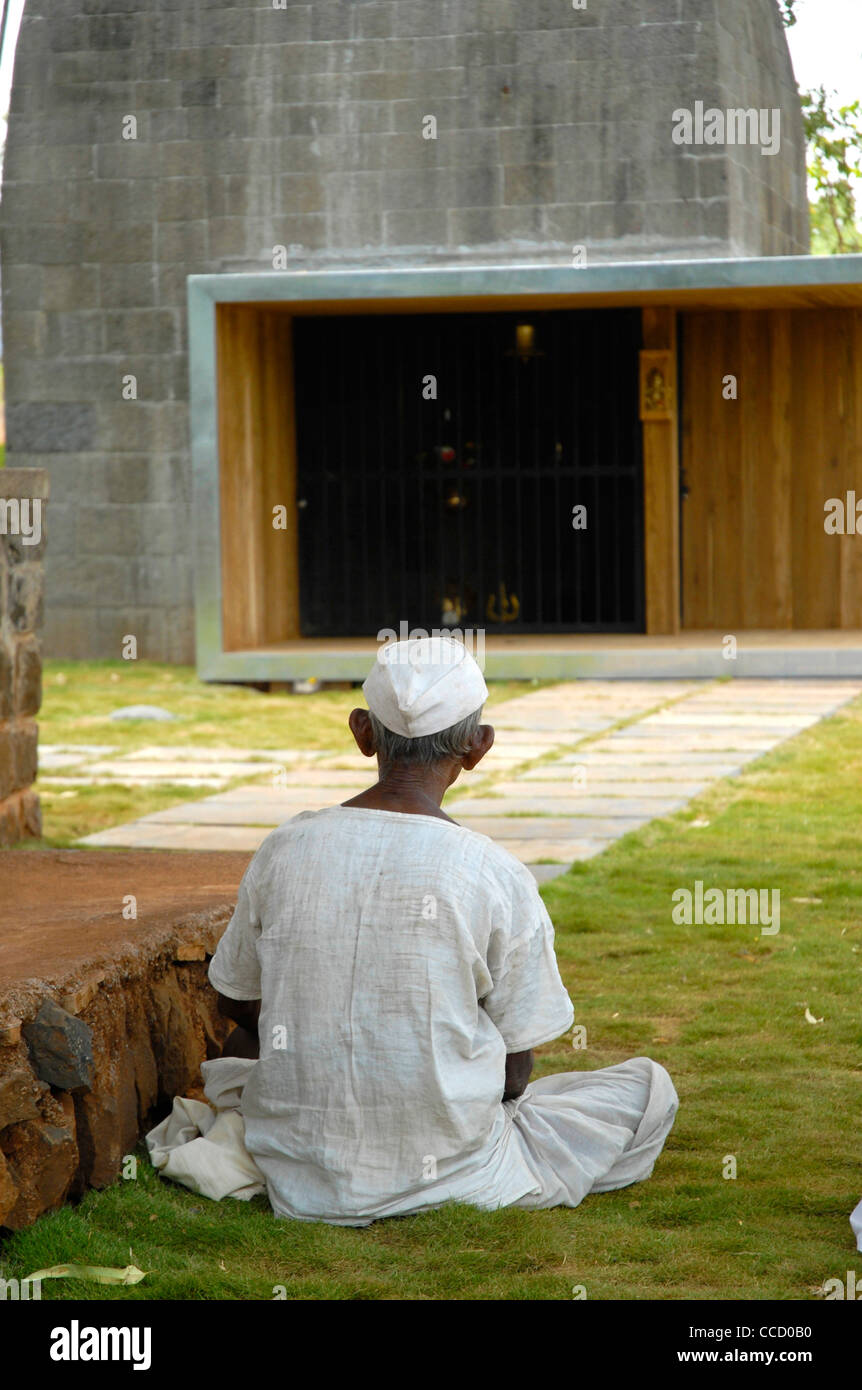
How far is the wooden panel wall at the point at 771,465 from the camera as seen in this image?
1266cm

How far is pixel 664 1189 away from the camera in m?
3.30

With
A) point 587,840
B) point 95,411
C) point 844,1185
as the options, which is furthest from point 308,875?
point 95,411

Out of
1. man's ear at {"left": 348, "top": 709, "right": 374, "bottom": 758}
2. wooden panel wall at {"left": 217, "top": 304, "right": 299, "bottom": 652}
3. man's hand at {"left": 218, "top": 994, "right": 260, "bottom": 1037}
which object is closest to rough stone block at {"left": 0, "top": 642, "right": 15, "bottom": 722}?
man's hand at {"left": 218, "top": 994, "right": 260, "bottom": 1037}

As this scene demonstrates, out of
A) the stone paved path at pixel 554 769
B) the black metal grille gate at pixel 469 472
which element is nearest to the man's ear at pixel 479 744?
the stone paved path at pixel 554 769

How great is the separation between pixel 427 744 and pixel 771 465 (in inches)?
406

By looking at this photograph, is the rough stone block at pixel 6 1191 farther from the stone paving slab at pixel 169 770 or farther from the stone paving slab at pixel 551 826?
the stone paving slab at pixel 169 770

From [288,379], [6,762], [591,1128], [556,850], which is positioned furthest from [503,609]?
[591,1128]

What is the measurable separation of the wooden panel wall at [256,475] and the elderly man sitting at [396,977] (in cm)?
845

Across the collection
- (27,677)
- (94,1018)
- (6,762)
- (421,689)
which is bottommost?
(94,1018)

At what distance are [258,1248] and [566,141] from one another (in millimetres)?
10052

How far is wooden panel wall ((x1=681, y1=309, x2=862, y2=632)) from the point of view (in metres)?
12.7

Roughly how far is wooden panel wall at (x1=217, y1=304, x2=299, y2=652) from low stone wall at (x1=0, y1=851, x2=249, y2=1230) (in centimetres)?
737

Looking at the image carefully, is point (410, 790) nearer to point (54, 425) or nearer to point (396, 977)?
point (396, 977)

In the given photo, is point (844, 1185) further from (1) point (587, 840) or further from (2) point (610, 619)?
(2) point (610, 619)
